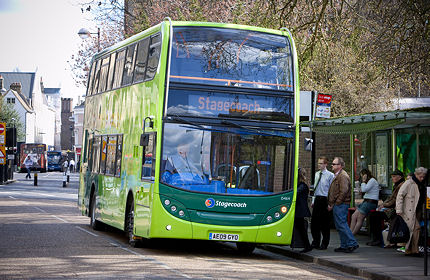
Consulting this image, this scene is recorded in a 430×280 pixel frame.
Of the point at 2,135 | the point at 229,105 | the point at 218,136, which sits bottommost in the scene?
the point at 218,136

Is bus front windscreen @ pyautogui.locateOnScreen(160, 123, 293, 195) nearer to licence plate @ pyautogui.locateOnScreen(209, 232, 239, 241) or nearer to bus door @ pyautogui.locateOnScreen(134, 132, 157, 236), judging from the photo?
bus door @ pyautogui.locateOnScreen(134, 132, 157, 236)

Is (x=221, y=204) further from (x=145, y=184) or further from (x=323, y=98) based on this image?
(x=323, y=98)

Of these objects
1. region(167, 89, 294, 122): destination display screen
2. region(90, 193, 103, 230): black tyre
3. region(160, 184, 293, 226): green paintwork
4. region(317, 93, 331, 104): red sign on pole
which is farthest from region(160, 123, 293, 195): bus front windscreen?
region(90, 193, 103, 230): black tyre

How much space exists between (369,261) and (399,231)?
1387mm

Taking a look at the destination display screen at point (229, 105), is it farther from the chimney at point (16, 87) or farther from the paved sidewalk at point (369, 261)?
the chimney at point (16, 87)

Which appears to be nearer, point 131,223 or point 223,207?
point 223,207

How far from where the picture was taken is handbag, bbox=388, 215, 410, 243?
16.2 metres

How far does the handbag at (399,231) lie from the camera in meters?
16.2

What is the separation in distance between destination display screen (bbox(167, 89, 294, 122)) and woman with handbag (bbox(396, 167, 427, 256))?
8.28ft

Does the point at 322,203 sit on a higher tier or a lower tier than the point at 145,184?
lower

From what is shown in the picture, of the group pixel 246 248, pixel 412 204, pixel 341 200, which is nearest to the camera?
pixel 412 204

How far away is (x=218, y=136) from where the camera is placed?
50.3 ft

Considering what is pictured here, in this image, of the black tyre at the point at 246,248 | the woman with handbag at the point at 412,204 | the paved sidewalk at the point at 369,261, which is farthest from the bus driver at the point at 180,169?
the woman with handbag at the point at 412,204

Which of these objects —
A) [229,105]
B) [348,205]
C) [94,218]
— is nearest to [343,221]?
[348,205]
